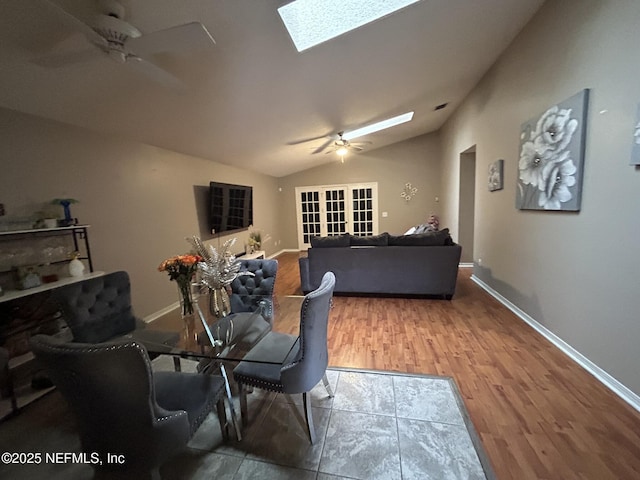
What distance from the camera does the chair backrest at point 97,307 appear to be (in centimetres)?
190

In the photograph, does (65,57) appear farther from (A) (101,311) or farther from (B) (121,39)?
(A) (101,311)

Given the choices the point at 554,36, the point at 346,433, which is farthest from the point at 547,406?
the point at 554,36

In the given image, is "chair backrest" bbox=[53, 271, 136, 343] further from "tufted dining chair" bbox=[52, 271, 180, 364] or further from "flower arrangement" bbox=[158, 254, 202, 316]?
"flower arrangement" bbox=[158, 254, 202, 316]

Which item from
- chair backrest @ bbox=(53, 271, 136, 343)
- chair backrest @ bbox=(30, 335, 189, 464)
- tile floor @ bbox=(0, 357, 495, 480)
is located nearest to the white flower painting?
tile floor @ bbox=(0, 357, 495, 480)

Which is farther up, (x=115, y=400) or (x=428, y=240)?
(x=428, y=240)

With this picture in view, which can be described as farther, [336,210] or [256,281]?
[336,210]

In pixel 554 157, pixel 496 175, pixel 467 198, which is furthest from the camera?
pixel 467 198

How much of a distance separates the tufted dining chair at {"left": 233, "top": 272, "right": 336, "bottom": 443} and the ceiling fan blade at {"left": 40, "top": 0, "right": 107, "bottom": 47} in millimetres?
1645

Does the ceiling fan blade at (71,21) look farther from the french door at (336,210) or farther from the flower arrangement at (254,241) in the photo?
the french door at (336,210)

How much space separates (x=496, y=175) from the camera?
3.55m

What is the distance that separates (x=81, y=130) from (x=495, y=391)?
4431mm

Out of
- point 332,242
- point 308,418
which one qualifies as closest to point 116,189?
point 332,242

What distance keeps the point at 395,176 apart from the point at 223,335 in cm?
665

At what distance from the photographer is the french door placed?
25.1ft
